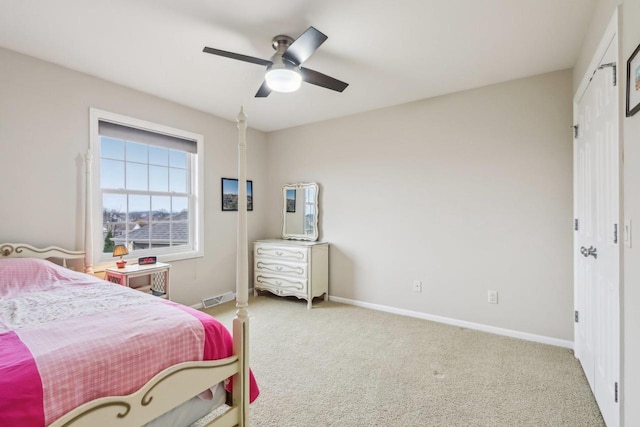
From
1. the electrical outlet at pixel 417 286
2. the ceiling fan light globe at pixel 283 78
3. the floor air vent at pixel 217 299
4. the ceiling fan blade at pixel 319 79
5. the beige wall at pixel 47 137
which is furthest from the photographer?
the floor air vent at pixel 217 299

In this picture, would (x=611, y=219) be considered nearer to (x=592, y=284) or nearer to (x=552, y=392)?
(x=592, y=284)

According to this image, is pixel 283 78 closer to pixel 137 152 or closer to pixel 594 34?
pixel 594 34

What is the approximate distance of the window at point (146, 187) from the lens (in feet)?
9.96

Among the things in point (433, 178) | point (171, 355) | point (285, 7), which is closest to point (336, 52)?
point (285, 7)

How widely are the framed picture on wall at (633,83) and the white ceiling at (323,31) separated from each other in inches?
32.6

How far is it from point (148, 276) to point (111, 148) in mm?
1366

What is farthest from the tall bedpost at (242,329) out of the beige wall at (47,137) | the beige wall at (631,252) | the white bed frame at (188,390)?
the beige wall at (47,137)

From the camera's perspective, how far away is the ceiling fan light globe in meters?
2.11

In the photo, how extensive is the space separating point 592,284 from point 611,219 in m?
0.67

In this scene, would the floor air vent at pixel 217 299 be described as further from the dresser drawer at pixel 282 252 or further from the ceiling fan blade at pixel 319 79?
the ceiling fan blade at pixel 319 79

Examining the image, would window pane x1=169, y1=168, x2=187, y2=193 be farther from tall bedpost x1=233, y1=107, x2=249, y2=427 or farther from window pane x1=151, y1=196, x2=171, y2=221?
tall bedpost x1=233, y1=107, x2=249, y2=427

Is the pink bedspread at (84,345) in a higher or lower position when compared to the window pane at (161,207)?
lower

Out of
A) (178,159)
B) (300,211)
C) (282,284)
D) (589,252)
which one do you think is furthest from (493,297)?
(178,159)

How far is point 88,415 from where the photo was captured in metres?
1.00
